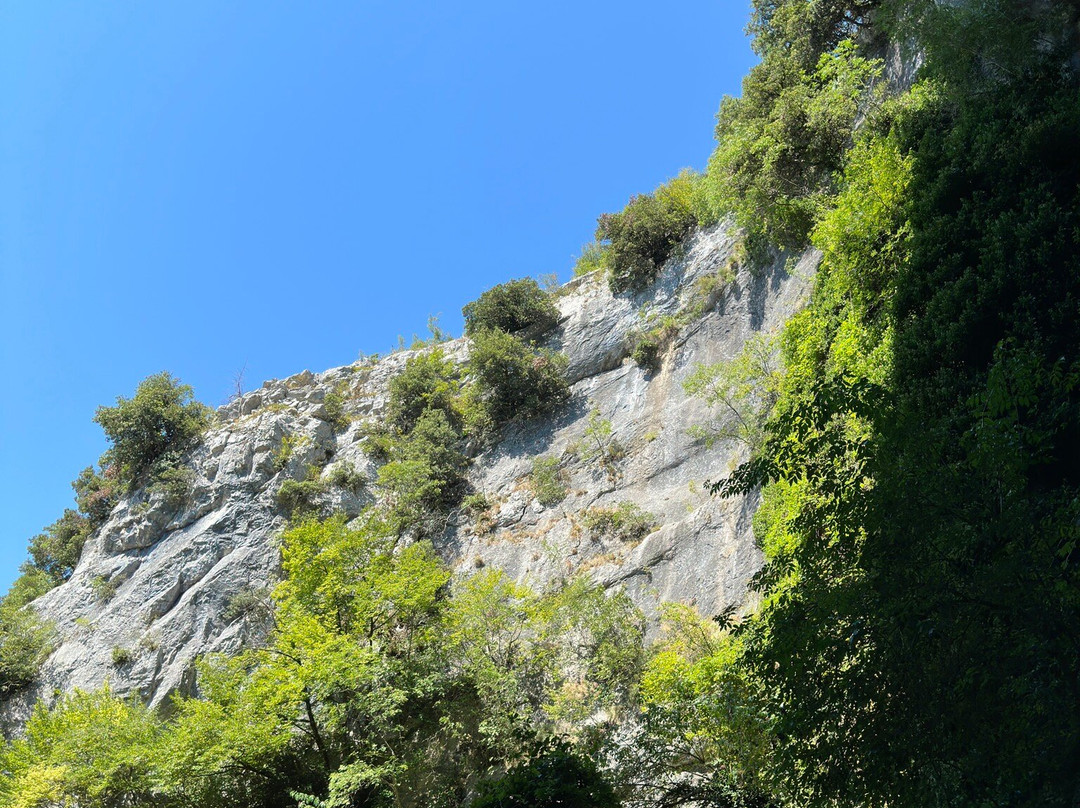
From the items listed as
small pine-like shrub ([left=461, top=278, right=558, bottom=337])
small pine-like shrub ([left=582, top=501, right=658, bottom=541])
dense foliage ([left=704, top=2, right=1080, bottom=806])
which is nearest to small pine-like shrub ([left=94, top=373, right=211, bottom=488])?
small pine-like shrub ([left=461, top=278, right=558, bottom=337])

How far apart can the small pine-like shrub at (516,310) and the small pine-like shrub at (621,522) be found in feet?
35.0

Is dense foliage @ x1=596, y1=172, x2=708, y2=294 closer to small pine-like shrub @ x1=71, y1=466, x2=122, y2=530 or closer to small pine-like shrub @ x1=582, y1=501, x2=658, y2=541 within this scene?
small pine-like shrub @ x1=582, y1=501, x2=658, y2=541

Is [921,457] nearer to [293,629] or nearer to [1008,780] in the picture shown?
[1008,780]

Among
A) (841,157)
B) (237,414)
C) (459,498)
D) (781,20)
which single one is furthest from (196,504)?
(781,20)

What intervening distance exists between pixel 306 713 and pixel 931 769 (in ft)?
47.2

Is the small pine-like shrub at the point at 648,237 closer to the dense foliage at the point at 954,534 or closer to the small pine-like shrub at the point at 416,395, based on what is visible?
the small pine-like shrub at the point at 416,395

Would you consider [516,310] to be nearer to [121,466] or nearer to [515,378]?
[515,378]

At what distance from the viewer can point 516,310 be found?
98.1 feet

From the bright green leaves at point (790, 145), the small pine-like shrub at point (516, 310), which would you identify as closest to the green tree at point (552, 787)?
the bright green leaves at point (790, 145)

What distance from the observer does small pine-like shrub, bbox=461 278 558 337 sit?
2959 centimetres

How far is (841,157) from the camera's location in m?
18.5

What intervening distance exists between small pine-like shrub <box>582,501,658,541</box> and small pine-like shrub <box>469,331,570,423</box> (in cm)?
641

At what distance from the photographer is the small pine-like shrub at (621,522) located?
1959 centimetres

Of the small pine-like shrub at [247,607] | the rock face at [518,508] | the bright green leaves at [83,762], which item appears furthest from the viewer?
the small pine-like shrub at [247,607]
